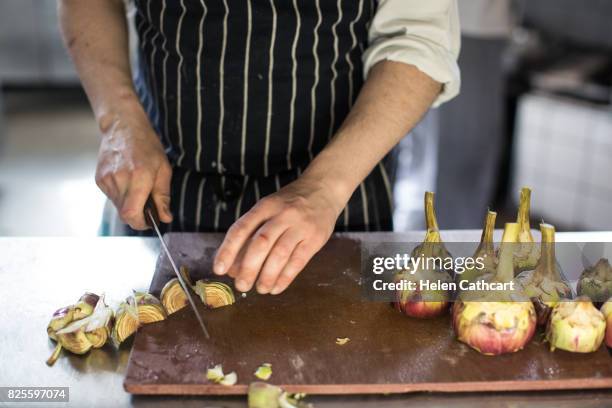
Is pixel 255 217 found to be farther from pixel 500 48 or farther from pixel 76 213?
pixel 76 213

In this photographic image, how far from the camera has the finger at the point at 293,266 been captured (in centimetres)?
104

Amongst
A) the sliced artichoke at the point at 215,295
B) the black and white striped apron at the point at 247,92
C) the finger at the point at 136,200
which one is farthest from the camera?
the black and white striped apron at the point at 247,92

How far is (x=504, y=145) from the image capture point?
351cm

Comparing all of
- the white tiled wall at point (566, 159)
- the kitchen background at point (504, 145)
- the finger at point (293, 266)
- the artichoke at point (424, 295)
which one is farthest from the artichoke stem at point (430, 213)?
the white tiled wall at point (566, 159)

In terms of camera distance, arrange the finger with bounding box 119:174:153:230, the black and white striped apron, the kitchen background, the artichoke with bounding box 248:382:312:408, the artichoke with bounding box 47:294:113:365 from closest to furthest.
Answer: the artichoke with bounding box 248:382:312:408, the artichoke with bounding box 47:294:113:365, the finger with bounding box 119:174:153:230, the black and white striped apron, the kitchen background

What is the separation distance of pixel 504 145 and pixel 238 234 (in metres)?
2.68

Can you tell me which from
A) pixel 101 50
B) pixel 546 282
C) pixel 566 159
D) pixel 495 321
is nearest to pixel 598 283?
pixel 546 282

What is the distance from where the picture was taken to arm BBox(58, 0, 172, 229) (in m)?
1.25

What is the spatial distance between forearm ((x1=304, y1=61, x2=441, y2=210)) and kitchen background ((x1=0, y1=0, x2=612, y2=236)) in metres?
1.69

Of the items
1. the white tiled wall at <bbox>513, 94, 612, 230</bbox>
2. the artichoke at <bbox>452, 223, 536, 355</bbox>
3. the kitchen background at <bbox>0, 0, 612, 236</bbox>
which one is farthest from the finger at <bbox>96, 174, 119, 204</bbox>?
the white tiled wall at <bbox>513, 94, 612, 230</bbox>

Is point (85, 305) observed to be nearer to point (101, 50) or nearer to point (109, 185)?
point (109, 185)

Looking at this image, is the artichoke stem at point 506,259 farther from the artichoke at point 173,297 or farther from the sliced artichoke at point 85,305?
the sliced artichoke at point 85,305

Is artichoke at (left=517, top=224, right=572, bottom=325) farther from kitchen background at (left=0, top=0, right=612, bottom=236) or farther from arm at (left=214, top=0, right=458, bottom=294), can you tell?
kitchen background at (left=0, top=0, right=612, bottom=236)

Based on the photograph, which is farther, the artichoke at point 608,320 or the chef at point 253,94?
the chef at point 253,94
